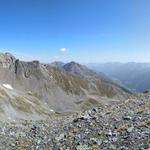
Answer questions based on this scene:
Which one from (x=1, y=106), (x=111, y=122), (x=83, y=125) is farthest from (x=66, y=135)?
(x=1, y=106)

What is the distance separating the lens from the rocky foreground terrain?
16.2 m

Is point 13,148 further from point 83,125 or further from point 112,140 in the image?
point 112,140

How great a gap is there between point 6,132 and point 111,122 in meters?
8.91

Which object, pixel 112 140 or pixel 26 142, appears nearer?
pixel 112 140

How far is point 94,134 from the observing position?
1852 centimetres

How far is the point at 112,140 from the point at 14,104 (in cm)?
14663

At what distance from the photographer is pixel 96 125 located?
20.3 meters

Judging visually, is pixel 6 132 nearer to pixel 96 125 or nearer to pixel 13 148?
pixel 13 148

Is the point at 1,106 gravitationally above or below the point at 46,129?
below

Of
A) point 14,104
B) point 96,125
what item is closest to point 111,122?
point 96,125

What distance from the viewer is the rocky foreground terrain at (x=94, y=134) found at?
16.2 meters

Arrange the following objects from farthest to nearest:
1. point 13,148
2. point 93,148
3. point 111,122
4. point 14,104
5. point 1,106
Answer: point 14,104
point 1,106
point 111,122
point 13,148
point 93,148

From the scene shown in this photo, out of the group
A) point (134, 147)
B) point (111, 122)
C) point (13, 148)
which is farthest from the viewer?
point (111, 122)

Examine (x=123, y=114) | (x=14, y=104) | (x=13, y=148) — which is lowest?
(x=14, y=104)
